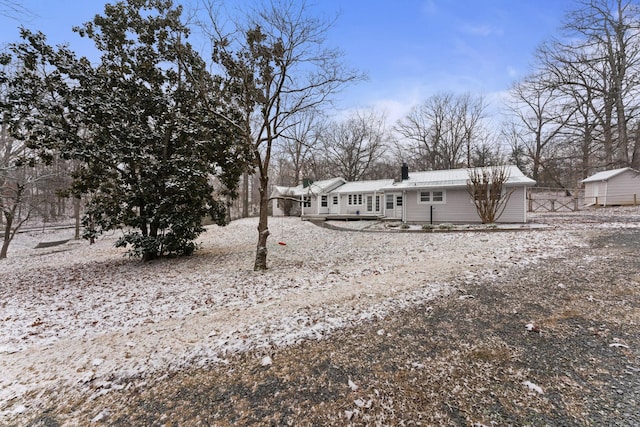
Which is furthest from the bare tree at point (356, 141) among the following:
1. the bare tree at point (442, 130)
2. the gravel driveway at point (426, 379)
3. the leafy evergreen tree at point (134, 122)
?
the gravel driveway at point (426, 379)

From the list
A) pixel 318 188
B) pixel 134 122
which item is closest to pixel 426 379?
pixel 134 122

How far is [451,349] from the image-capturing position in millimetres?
3041

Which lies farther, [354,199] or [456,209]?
[354,199]

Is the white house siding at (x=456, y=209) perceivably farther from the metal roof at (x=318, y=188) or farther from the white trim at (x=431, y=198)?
the metal roof at (x=318, y=188)

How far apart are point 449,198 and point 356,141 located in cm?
1772

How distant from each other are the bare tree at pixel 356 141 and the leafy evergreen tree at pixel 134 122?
→ 22.5 m

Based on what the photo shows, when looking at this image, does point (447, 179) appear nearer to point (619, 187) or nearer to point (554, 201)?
point (554, 201)

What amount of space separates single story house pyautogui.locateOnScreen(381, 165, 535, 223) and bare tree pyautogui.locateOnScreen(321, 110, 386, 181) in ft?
45.5

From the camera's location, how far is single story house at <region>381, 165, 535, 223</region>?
14.1 meters

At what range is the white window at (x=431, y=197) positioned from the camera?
15969 millimetres

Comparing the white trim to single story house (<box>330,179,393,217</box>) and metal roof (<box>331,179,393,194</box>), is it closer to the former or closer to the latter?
single story house (<box>330,179,393,217</box>)

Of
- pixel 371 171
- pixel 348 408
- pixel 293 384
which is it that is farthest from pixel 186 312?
pixel 371 171

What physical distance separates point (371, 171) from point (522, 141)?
16.3 m

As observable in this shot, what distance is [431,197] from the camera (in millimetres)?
16203
